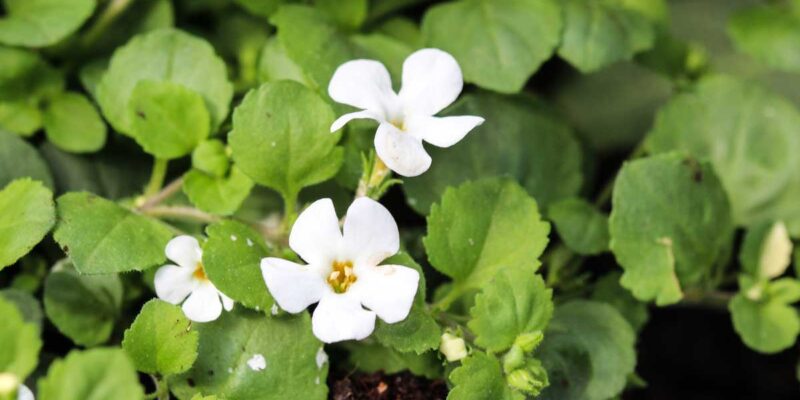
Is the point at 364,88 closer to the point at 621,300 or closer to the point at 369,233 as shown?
the point at 369,233

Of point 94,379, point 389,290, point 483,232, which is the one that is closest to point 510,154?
point 483,232

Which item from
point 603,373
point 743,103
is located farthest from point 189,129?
point 743,103

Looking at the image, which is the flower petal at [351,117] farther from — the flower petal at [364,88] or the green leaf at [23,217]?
the green leaf at [23,217]

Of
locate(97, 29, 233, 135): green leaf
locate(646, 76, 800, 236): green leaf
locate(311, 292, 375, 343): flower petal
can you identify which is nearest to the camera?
locate(311, 292, 375, 343): flower petal

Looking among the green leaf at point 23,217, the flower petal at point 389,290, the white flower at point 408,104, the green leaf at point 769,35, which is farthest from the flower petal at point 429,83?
the green leaf at point 769,35

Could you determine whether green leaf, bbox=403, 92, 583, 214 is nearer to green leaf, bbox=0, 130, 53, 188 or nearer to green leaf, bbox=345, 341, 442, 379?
green leaf, bbox=345, 341, 442, 379

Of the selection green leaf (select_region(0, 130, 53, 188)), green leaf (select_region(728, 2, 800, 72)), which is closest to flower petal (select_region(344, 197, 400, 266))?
green leaf (select_region(0, 130, 53, 188))
